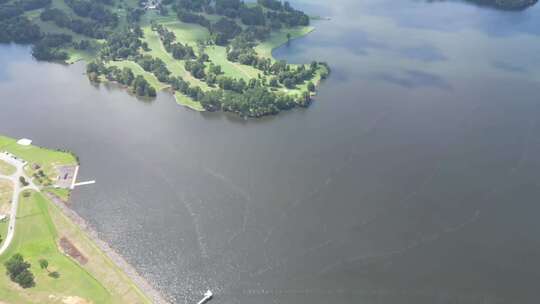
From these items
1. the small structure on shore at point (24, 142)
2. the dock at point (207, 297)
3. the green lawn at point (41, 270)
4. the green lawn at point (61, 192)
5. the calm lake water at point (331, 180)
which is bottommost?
the green lawn at point (41, 270)

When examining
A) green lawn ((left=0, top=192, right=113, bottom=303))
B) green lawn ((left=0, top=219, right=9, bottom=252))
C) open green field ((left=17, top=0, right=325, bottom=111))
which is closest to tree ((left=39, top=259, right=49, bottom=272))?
green lawn ((left=0, top=192, right=113, bottom=303))

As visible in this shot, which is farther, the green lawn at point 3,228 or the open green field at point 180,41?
the open green field at point 180,41

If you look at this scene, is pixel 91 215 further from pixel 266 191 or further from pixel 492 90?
pixel 492 90

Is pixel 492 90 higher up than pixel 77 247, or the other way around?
pixel 492 90

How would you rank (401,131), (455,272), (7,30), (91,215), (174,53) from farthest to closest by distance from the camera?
(7,30)
(174,53)
(401,131)
(91,215)
(455,272)

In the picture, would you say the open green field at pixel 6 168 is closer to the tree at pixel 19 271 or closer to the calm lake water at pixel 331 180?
the calm lake water at pixel 331 180

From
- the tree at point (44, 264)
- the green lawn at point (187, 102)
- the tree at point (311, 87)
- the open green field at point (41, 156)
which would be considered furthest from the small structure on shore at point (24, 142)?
the tree at point (311, 87)

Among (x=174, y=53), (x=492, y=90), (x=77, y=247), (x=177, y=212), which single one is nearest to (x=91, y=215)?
(x=77, y=247)
